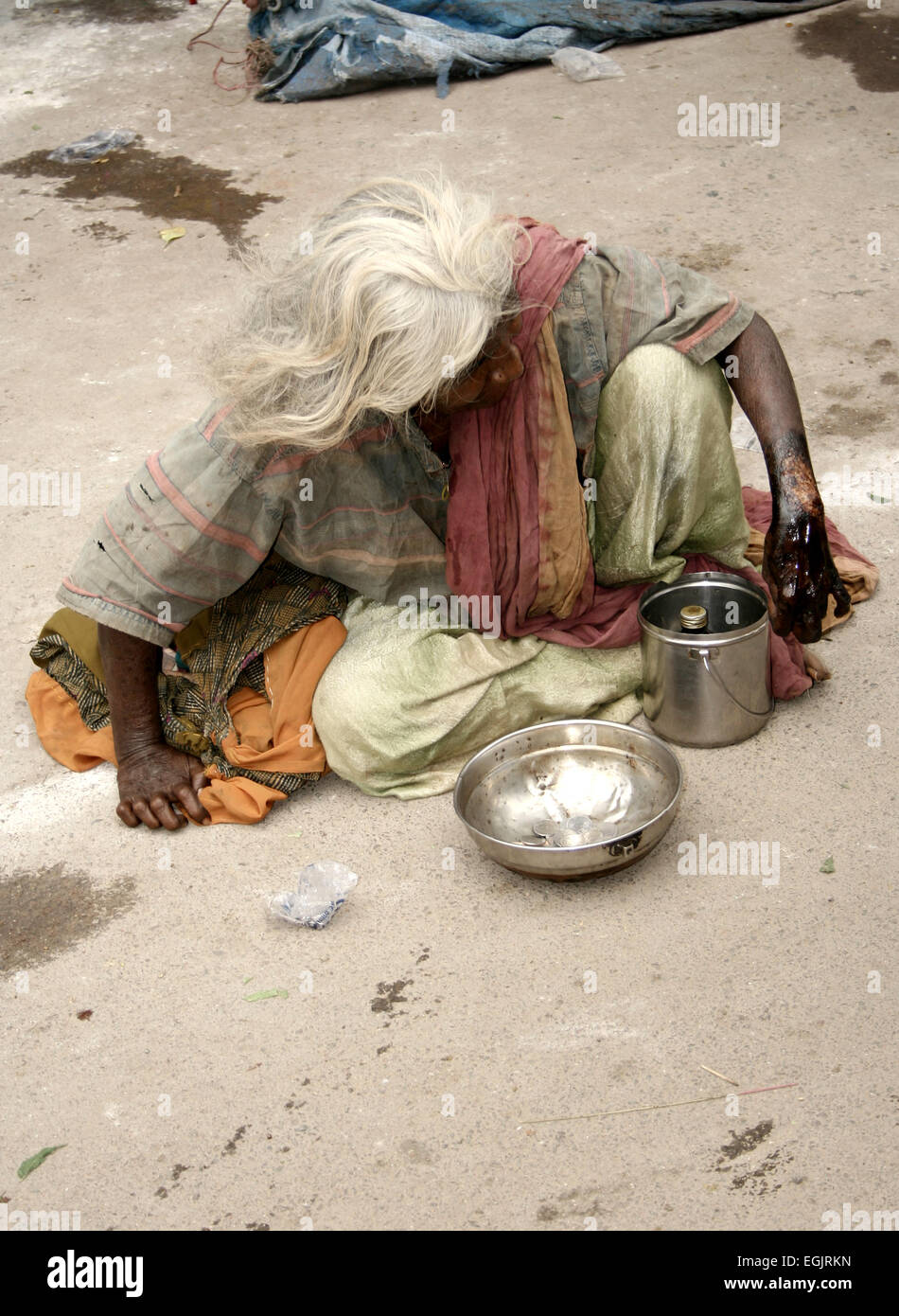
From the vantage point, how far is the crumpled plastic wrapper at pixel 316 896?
8.72 feet

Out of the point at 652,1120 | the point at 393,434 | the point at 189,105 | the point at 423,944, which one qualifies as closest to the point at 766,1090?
the point at 652,1120

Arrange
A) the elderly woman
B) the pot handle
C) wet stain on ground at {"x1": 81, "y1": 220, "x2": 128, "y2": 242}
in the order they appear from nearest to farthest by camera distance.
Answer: the elderly woman, the pot handle, wet stain on ground at {"x1": 81, "y1": 220, "x2": 128, "y2": 242}

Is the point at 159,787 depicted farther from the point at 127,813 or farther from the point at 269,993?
the point at 269,993

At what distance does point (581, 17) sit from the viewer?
686 centimetres

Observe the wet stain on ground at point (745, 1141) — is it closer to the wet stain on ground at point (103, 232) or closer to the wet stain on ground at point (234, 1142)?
the wet stain on ground at point (234, 1142)

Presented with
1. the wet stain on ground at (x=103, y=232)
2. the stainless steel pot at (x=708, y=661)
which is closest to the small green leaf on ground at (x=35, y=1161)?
the stainless steel pot at (x=708, y=661)

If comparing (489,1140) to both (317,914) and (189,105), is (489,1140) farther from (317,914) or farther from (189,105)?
(189,105)

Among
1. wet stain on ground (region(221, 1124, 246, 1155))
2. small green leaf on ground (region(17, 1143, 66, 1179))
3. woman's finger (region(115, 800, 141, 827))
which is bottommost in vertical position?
woman's finger (region(115, 800, 141, 827))

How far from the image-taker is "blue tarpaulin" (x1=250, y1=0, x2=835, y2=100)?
6762 millimetres

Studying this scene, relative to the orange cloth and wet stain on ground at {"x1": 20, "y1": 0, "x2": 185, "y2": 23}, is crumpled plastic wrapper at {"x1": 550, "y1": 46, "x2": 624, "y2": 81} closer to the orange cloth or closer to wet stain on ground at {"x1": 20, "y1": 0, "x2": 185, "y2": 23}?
wet stain on ground at {"x1": 20, "y1": 0, "x2": 185, "y2": 23}

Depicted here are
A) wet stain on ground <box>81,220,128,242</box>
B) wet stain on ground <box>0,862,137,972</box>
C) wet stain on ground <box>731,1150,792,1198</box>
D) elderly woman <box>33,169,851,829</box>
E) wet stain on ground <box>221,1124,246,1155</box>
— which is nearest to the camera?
wet stain on ground <box>731,1150,792,1198</box>

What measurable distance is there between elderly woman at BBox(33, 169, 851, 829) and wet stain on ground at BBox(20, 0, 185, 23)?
259 inches

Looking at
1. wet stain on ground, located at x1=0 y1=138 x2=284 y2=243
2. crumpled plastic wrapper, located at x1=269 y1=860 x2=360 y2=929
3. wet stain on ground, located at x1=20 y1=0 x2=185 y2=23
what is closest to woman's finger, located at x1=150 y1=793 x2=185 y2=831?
crumpled plastic wrapper, located at x1=269 y1=860 x2=360 y2=929

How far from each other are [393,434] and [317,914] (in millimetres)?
976
